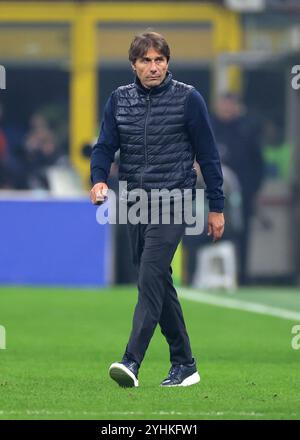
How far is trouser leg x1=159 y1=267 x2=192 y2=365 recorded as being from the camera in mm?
9297

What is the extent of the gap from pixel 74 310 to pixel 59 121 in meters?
6.86

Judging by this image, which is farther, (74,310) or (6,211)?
(6,211)

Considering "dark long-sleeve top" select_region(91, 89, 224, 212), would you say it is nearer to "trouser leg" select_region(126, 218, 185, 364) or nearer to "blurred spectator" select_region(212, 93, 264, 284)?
"trouser leg" select_region(126, 218, 185, 364)

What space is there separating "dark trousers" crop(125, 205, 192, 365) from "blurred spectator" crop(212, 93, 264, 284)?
1104cm

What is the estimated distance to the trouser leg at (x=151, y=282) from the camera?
9.12 m

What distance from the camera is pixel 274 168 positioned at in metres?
22.4

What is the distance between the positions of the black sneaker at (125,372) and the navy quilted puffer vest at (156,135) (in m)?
0.96

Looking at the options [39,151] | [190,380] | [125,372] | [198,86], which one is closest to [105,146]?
[125,372]

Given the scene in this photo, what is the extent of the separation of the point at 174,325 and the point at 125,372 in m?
0.44

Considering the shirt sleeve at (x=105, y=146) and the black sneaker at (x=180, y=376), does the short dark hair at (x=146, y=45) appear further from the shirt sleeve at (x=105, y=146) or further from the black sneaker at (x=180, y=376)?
the black sneaker at (x=180, y=376)

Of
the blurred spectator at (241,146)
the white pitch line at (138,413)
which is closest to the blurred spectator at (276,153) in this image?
the blurred spectator at (241,146)
